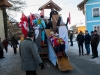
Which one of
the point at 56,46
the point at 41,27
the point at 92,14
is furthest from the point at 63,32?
the point at 92,14

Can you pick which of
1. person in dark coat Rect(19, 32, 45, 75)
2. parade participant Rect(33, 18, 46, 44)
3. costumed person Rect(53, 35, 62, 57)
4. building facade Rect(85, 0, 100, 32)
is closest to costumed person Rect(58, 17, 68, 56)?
parade participant Rect(33, 18, 46, 44)

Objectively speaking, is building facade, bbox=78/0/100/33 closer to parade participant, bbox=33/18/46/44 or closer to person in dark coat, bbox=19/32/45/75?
parade participant, bbox=33/18/46/44

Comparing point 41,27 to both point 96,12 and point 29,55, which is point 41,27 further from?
point 96,12

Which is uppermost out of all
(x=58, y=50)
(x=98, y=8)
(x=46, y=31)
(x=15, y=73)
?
(x=98, y=8)

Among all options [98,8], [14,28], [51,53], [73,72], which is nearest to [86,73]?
[73,72]

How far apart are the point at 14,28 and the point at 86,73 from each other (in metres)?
50.7

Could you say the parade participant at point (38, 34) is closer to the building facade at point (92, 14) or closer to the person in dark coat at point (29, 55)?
the person in dark coat at point (29, 55)

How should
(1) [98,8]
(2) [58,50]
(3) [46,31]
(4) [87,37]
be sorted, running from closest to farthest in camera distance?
(2) [58,50], (3) [46,31], (4) [87,37], (1) [98,8]

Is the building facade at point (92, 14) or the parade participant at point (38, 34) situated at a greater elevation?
the building facade at point (92, 14)

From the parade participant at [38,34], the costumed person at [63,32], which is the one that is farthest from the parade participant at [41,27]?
the costumed person at [63,32]

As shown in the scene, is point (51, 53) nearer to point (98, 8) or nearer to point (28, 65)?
point (28, 65)

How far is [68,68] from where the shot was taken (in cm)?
1001

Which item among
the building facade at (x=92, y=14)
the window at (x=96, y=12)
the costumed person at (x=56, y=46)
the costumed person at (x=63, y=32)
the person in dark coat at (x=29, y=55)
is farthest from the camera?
the building facade at (x=92, y=14)

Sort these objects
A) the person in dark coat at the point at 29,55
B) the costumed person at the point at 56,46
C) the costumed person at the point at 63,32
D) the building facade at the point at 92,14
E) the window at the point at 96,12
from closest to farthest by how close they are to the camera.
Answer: the person in dark coat at the point at 29,55 → the costumed person at the point at 56,46 → the costumed person at the point at 63,32 → the window at the point at 96,12 → the building facade at the point at 92,14
